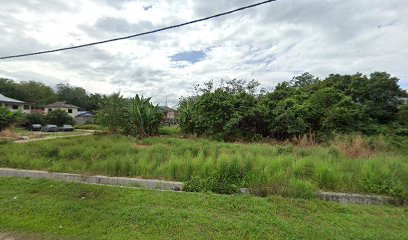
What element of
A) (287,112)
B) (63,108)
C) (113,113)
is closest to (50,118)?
(63,108)

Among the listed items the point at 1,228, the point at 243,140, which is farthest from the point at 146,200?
the point at 243,140

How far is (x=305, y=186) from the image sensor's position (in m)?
4.53

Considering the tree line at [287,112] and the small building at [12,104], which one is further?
the small building at [12,104]

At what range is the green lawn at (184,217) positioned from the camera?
3090mm

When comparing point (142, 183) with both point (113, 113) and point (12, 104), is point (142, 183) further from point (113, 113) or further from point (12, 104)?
point (12, 104)

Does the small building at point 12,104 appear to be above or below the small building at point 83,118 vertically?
above

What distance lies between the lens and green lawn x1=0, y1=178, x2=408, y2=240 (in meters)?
3.09

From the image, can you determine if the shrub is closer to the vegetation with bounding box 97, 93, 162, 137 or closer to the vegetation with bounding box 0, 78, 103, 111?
the vegetation with bounding box 97, 93, 162, 137

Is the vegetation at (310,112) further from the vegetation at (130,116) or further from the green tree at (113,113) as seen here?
the green tree at (113,113)

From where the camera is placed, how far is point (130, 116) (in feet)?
60.6

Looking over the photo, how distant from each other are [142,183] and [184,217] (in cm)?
214

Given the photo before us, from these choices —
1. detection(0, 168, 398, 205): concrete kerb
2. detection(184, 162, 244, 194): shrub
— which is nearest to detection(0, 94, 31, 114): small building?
detection(0, 168, 398, 205): concrete kerb

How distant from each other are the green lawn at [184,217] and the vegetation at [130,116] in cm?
1349

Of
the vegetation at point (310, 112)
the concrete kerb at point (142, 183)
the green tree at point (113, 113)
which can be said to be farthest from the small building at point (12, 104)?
the concrete kerb at point (142, 183)
